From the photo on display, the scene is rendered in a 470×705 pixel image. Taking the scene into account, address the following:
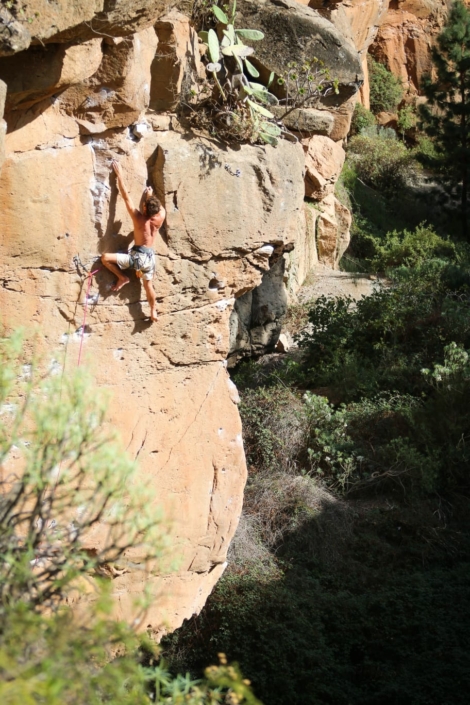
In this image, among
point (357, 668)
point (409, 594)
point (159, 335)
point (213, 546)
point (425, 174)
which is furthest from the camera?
point (425, 174)

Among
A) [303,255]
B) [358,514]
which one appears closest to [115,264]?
[358,514]

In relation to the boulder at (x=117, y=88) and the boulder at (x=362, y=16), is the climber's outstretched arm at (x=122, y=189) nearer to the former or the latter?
the boulder at (x=117, y=88)

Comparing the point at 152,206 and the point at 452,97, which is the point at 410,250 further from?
the point at 152,206

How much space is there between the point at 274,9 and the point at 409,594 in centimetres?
601

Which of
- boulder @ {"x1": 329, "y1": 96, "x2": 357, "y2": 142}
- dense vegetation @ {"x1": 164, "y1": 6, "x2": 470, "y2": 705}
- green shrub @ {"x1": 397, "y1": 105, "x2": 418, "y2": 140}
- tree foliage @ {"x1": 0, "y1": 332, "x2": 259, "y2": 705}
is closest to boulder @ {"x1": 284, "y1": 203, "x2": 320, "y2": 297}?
dense vegetation @ {"x1": 164, "y1": 6, "x2": 470, "y2": 705}

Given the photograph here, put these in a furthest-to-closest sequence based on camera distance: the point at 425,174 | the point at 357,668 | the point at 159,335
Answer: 1. the point at 425,174
2. the point at 357,668
3. the point at 159,335

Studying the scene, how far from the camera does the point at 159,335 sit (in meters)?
6.19

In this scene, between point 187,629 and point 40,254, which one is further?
point 187,629

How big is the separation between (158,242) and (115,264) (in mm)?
390

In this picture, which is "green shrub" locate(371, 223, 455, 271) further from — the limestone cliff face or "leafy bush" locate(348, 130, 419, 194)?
the limestone cliff face

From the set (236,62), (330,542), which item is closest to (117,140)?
(236,62)

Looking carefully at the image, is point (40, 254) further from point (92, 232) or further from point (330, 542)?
point (330, 542)

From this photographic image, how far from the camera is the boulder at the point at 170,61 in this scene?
5.75m

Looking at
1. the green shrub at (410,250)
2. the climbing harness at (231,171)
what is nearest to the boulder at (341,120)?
the green shrub at (410,250)
